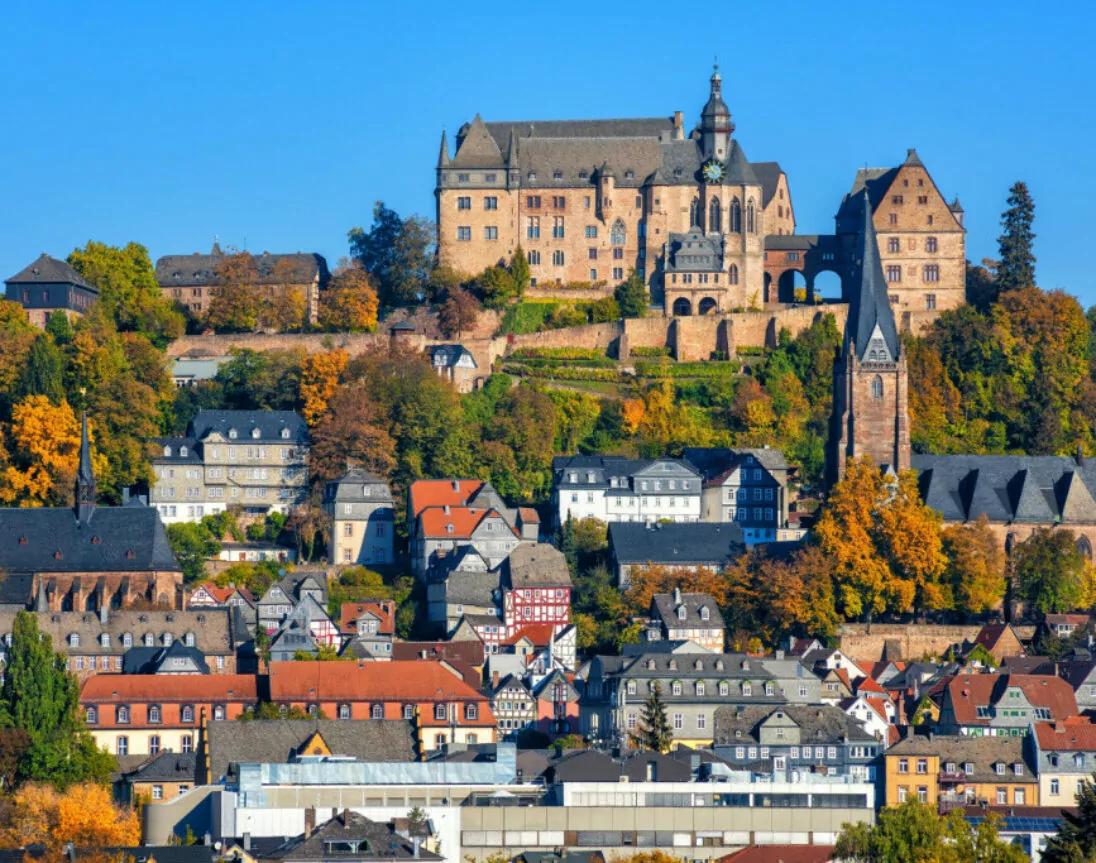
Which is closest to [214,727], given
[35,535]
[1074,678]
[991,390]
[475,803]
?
[475,803]

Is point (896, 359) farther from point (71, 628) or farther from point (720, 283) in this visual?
point (71, 628)

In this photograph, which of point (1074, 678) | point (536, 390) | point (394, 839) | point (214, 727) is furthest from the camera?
point (536, 390)

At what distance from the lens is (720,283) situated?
12425 cm

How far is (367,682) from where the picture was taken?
9044 cm

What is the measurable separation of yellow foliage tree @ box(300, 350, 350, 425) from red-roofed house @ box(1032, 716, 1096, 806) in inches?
1392

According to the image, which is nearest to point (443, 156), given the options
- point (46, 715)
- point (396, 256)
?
point (396, 256)

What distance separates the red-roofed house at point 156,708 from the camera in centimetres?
8850

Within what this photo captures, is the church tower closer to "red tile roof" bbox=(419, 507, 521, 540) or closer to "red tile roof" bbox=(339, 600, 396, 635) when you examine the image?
"red tile roof" bbox=(419, 507, 521, 540)

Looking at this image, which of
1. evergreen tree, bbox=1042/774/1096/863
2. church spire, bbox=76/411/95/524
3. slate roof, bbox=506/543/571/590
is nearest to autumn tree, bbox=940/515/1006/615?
slate roof, bbox=506/543/571/590

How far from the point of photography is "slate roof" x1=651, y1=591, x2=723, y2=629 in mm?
98125

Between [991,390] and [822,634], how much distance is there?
74.6 ft

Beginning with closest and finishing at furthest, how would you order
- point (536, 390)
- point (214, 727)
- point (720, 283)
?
point (214, 727), point (536, 390), point (720, 283)

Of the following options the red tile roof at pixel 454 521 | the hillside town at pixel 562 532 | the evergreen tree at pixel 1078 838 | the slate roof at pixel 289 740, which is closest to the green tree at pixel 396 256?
the hillside town at pixel 562 532

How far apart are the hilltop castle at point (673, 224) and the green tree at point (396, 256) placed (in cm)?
108
